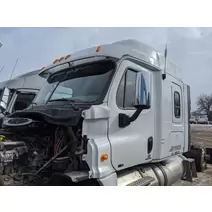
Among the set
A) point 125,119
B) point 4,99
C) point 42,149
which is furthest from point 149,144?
point 4,99

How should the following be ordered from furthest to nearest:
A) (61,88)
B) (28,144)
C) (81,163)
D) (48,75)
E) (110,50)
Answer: (48,75) → (61,88) → (110,50) → (28,144) → (81,163)

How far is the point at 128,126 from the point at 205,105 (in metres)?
1.73

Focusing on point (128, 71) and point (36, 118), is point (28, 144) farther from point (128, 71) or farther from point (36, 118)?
point (128, 71)

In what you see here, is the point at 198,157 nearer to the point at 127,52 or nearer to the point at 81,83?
the point at 127,52

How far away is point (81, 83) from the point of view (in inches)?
131

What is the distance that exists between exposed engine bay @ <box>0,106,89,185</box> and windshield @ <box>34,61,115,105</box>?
0.44m

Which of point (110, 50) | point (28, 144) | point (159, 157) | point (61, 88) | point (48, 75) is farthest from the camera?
point (48, 75)

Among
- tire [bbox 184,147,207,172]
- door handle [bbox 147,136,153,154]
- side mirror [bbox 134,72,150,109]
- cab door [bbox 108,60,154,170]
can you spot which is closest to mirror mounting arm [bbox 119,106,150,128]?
cab door [bbox 108,60,154,170]

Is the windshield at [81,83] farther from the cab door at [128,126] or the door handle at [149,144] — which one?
the door handle at [149,144]

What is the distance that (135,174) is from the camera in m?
3.51

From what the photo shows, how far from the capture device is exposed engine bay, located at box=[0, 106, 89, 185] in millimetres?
2699

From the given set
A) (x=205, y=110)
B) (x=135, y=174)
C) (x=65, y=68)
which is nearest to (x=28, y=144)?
(x=65, y=68)

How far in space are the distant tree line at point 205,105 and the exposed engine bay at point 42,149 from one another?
211cm

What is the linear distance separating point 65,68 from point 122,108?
119 centimetres
